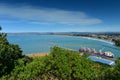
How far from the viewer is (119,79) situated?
1603 cm

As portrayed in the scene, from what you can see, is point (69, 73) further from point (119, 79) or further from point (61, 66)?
point (119, 79)

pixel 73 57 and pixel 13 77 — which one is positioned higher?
pixel 73 57

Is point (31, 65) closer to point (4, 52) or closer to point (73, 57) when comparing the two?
point (73, 57)

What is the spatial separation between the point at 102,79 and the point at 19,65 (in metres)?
5.81

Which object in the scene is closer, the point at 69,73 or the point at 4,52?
the point at 69,73

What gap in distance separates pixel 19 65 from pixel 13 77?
3.12 feet

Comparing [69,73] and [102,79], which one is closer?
[69,73]

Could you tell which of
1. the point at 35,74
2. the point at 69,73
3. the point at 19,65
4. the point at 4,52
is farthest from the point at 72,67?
the point at 4,52

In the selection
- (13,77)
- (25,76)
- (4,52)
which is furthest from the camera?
(4,52)

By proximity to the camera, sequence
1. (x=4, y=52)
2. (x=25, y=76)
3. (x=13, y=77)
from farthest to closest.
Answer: (x=4, y=52) → (x=13, y=77) → (x=25, y=76)

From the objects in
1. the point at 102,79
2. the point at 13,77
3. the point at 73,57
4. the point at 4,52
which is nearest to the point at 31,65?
the point at 13,77

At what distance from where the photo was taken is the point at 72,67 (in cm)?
1611

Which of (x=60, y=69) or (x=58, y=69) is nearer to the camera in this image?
(x=60, y=69)

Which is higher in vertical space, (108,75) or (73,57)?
(73,57)
